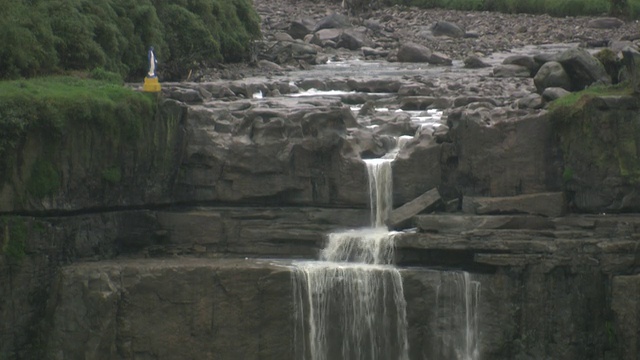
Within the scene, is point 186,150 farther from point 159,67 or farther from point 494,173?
point 159,67

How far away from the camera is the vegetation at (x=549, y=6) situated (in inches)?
2549

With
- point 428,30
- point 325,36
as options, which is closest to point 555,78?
point 325,36

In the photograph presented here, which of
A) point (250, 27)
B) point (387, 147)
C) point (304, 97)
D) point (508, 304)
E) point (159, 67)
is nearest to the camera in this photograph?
point (508, 304)

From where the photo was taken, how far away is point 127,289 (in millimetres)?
27578

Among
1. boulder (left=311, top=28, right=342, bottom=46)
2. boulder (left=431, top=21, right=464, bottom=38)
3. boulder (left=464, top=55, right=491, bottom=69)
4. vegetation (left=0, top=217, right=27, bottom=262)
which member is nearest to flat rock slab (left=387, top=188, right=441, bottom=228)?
vegetation (left=0, top=217, right=27, bottom=262)

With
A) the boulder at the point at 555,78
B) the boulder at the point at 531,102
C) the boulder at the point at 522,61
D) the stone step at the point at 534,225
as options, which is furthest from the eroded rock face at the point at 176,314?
the boulder at the point at 522,61

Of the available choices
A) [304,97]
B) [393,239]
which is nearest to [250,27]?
[304,97]

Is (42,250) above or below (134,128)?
below

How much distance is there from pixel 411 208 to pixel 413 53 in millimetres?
21601

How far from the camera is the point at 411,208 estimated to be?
1137 inches

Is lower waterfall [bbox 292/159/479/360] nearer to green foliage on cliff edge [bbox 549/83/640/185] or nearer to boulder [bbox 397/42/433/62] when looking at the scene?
green foliage on cliff edge [bbox 549/83/640/185]

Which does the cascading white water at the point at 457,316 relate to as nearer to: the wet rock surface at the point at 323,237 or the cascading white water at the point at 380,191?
the wet rock surface at the point at 323,237

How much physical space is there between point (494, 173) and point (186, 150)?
6.67 metres

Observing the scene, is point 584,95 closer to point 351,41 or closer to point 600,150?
point 600,150
